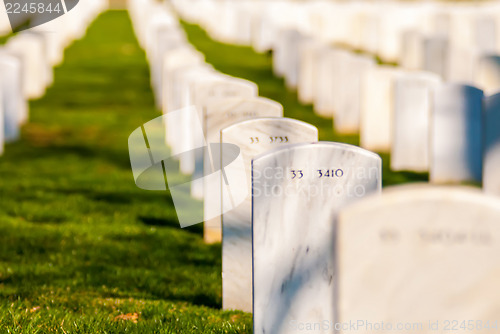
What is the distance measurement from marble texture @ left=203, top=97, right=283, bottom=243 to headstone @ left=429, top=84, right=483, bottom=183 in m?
3.08

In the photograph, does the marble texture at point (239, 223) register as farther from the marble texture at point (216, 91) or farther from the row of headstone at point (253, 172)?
the marble texture at point (216, 91)

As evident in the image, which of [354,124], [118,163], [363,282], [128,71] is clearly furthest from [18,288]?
[128,71]

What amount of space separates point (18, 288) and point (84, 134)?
692 centimetres

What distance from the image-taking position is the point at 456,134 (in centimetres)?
930

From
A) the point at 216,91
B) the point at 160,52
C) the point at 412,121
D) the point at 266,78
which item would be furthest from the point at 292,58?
the point at 216,91

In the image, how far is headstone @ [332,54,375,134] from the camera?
12477 millimetres

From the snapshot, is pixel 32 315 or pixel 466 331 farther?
pixel 32 315

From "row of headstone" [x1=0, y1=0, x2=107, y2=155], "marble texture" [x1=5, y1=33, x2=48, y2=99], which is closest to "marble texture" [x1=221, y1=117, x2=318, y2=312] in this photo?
"row of headstone" [x1=0, y1=0, x2=107, y2=155]

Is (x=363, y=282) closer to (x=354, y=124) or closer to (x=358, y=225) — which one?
(x=358, y=225)

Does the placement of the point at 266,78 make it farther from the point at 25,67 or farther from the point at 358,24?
the point at 358,24

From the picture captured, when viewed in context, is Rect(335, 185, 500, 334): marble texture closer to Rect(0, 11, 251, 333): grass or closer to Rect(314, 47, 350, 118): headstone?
Rect(0, 11, 251, 333): grass

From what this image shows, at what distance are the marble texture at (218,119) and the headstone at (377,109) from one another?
4410mm

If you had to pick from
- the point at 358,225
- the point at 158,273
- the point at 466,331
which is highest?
the point at 358,225

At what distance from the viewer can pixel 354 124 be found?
12680 mm
